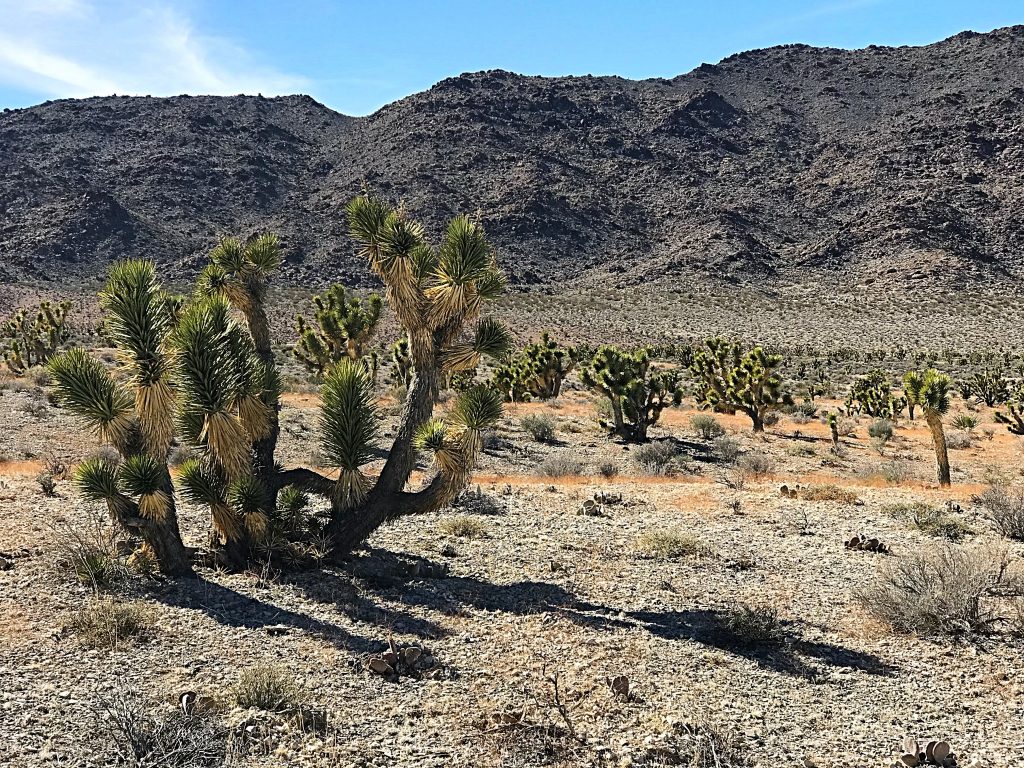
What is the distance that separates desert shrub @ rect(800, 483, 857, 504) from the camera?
1260 centimetres

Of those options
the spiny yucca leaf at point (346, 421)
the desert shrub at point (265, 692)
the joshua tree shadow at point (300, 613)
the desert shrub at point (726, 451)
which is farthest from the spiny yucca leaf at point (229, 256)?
the desert shrub at point (726, 451)

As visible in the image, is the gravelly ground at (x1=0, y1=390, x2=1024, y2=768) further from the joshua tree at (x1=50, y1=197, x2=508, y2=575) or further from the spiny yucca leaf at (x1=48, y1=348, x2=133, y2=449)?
the spiny yucca leaf at (x1=48, y1=348, x2=133, y2=449)

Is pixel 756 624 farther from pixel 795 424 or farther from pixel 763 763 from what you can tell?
pixel 795 424

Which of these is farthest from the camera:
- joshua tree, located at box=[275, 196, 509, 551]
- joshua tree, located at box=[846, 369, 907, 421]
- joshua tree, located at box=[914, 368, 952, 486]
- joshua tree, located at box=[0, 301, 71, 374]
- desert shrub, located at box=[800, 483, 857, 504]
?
joshua tree, located at box=[0, 301, 71, 374]

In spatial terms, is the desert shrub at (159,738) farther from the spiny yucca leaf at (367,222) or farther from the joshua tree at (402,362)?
the joshua tree at (402,362)

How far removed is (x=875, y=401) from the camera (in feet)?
95.6

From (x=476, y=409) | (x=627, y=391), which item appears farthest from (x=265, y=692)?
(x=627, y=391)

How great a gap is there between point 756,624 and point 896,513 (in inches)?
232

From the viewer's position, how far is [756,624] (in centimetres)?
689

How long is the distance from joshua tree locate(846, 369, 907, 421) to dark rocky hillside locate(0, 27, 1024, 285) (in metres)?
46.0

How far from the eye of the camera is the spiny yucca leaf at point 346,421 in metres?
7.88

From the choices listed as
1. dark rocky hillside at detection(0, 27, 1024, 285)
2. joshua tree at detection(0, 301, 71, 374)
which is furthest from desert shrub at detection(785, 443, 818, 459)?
dark rocky hillside at detection(0, 27, 1024, 285)

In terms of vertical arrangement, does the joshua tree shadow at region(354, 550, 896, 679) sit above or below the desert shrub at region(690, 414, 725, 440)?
below

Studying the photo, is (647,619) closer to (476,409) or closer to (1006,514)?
(476,409)
